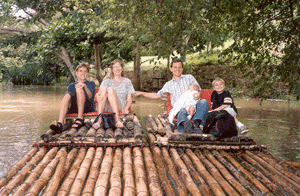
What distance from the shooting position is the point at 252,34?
5.79 m

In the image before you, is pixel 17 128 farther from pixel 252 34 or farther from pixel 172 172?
pixel 252 34

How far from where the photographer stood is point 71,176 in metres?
3.35

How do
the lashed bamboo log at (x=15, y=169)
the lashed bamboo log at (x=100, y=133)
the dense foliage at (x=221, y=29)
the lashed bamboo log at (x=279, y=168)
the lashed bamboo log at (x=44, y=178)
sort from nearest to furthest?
1. the lashed bamboo log at (x=44, y=178)
2. the lashed bamboo log at (x=15, y=169)
3. the lashed bamboo log at (x=279, y=168)
4. the lashed bamboo log at (x=100, y=133)
5. the dense foliage at (x=221, y=29)

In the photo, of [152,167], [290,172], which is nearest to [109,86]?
[152,167]

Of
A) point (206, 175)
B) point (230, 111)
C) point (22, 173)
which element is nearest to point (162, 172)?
point (206, 175)

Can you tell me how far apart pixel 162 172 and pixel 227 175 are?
71cm

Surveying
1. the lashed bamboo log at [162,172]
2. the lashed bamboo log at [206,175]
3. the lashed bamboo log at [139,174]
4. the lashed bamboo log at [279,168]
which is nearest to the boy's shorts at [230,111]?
the lashed bamboo log at [279,168]

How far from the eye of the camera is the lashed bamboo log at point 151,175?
9.78 feet

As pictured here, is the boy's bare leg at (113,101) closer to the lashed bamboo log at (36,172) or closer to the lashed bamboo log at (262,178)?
the lashed bamboo log at (36,172)

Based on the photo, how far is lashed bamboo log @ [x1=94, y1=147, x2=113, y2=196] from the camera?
2973mm

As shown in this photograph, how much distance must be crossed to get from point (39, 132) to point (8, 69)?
26037mm

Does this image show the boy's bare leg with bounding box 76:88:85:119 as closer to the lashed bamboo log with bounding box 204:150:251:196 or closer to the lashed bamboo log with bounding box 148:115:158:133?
the lashed bamboo log with bounding box 148:115:158:133

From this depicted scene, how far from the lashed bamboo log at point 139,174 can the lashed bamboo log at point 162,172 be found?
0.18m

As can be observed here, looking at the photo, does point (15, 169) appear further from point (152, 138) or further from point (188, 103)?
point (188, 103)
